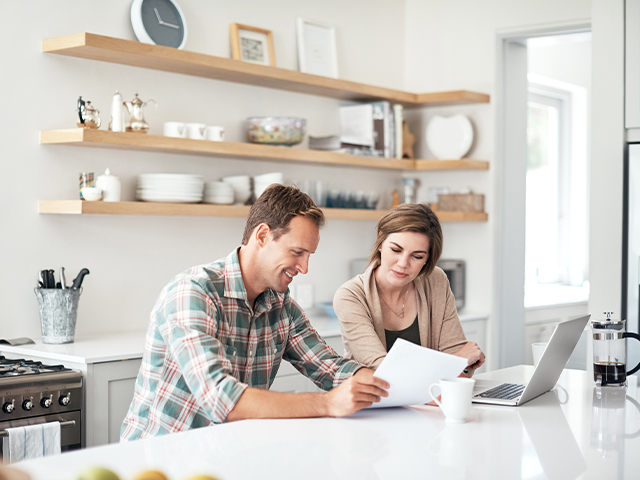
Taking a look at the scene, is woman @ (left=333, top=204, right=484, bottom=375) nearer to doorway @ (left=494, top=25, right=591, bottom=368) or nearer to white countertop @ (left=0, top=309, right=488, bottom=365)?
white countertop @ (left=0, top=309, right=488, bottom=365)

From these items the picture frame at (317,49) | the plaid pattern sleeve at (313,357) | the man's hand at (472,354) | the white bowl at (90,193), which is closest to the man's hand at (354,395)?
the plaid pattern sleeve at (313,357)

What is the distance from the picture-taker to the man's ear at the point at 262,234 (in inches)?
75.5

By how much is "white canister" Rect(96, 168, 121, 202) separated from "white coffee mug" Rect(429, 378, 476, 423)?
1.81m

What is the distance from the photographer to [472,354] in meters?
2.26

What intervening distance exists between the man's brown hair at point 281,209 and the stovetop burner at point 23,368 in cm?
106

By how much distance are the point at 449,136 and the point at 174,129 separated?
6.03ft

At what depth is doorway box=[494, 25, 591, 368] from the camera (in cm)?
441

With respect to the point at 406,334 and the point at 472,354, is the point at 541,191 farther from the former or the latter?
the point at 472,354

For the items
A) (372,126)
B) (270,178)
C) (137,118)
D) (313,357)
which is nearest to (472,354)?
(313,357)

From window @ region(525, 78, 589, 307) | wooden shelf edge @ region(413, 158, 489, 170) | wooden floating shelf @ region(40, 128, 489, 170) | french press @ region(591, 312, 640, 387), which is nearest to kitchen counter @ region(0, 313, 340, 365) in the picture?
wooden floating shelf @ region(40, 128, 489, 170)

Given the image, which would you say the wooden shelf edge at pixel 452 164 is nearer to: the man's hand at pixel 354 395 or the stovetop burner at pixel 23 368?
the stovetop burner at pixel 23 368

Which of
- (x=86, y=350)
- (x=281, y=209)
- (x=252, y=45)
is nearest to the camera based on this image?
(x=281, y=209)

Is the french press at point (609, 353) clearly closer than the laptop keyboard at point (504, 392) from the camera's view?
No

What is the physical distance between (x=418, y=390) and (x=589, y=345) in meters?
1.84
